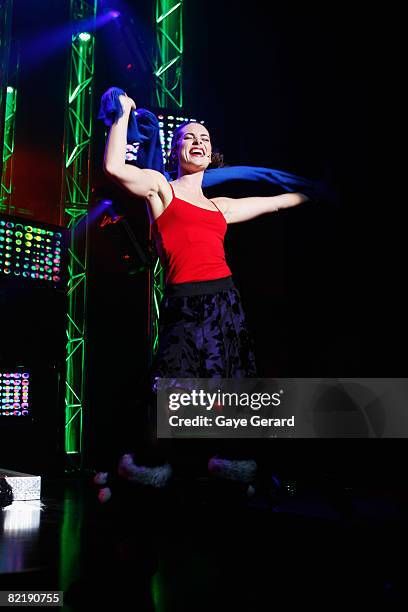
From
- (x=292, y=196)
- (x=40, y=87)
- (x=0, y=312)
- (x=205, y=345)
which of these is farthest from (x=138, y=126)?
(x=40, y=87)

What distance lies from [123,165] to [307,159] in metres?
1.34

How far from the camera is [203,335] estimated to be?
1931 millimetres

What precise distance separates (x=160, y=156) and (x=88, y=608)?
5.21ft

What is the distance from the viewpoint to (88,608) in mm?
1181

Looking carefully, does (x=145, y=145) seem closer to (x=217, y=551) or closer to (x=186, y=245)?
(x=186, y=245)

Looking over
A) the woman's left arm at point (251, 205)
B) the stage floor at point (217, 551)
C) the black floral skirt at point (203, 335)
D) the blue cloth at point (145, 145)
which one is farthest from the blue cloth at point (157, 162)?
the stage floor at point (217, 551)

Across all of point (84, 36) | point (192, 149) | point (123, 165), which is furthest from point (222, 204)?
point (84, 36)

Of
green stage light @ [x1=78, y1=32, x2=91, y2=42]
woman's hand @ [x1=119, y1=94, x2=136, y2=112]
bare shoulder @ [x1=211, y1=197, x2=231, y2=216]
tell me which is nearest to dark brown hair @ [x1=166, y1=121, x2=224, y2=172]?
bare shoulder @ [x1=211, y1=197, x2=231, y2=216]

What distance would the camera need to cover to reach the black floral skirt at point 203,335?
73.5 inches

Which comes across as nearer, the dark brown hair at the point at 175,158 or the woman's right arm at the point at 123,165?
the woman's right arm at the point at 123,165

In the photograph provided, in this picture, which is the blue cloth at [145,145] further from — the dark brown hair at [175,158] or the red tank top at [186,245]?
the red tank top at [186,245]

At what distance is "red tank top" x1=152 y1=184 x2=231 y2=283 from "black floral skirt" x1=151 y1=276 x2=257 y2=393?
4 centimetres

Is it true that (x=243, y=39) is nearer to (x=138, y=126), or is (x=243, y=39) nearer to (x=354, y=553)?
(x=138, y=126)

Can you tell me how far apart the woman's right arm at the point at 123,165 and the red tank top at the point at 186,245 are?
113mm
